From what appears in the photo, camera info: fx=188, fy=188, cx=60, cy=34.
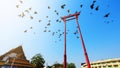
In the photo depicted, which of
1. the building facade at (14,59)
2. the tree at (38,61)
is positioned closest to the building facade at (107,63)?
the tree at (38,61)

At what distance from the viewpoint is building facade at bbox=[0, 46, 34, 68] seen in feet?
189

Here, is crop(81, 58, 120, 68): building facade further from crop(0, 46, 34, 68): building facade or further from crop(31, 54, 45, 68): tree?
crop(0, 46, 34, 68): building facade

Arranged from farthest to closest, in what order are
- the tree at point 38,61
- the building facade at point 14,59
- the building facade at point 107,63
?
1. the building facade at point 107,63
2. the tree at point 38,61
3. the building facade at point 14,59

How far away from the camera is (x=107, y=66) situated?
95.1 m

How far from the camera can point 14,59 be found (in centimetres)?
5675

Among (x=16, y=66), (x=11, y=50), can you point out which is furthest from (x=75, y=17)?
(x=11, y=50)

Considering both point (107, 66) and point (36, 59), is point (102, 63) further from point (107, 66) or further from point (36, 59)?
point (36, 59)

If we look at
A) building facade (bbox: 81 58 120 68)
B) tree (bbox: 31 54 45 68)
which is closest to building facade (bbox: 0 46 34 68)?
tree (bbox: 31 54 45 68)

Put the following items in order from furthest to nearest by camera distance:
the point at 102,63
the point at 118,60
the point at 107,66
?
the point at 102,63
the point at 107,66
the point at 118,60

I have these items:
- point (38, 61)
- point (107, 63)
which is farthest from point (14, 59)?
point (107, 63)

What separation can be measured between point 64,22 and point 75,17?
161 centimetres

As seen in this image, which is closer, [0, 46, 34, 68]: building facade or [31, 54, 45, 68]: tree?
[0, 46, 34, 68]: building facade

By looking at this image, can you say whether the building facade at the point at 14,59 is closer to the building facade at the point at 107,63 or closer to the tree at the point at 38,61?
the tree at the point at 38,61

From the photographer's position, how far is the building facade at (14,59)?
2270 inches
